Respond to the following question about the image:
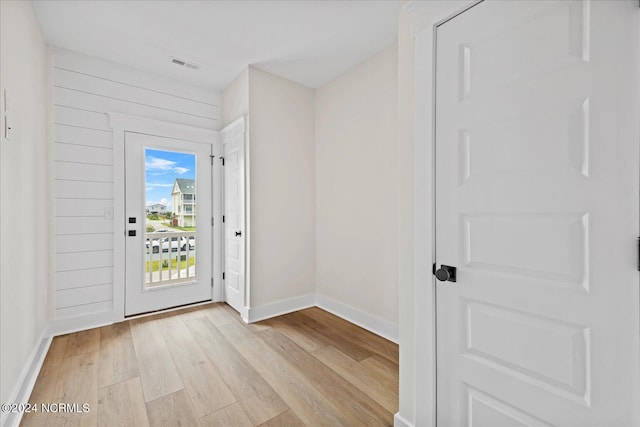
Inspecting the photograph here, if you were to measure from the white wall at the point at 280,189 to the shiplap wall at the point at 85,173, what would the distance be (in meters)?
1.42

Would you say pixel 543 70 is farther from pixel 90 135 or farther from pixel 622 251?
pixel 90 135

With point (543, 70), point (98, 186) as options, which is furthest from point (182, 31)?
point (543, 70)

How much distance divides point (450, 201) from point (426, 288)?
17.1 inches

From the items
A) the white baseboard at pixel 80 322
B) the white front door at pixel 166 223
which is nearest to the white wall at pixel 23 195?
the white baseboard at pixel 80 322

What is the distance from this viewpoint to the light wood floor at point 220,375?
1.71 metres

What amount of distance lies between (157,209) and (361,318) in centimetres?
260

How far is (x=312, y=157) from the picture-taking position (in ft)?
12.0

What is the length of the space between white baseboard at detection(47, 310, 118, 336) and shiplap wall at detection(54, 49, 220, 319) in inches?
1.9

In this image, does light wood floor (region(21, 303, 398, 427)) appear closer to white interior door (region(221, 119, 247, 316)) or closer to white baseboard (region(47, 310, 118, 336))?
white baseboard (region(47, 310, 118, 336))

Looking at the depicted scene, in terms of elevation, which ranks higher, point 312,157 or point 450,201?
point 312,157

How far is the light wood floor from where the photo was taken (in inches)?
67.2

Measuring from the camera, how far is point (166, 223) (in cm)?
338

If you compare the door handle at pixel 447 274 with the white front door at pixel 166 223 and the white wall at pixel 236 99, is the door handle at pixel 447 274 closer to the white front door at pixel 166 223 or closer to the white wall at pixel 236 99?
the white wall at pixel 236 99

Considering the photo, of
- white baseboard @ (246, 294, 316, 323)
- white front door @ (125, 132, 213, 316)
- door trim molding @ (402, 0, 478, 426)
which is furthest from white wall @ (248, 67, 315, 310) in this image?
door trim molding @ (402, 0, 478, 426)
